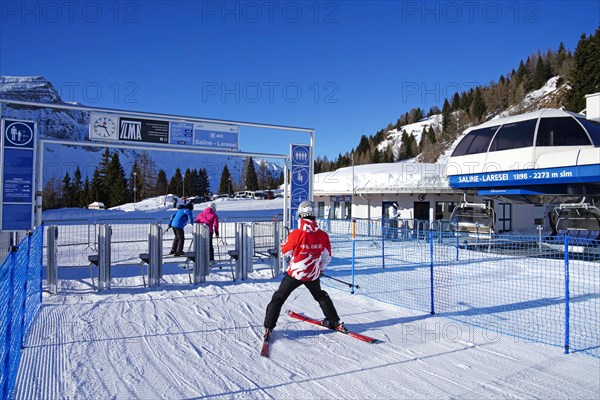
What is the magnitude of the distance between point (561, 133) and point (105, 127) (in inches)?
558

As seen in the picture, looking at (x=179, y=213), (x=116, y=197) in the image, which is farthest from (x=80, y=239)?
(x=116, y=197)

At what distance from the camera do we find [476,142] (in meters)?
15.8

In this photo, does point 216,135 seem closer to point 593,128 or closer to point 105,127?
point 105,127

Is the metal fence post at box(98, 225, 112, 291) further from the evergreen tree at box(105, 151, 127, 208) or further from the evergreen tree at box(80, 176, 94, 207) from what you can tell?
the evergreen tree at box(80, 176, 94, 207)

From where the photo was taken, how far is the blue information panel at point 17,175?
756 cm

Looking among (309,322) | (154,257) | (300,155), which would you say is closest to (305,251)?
(309,322)

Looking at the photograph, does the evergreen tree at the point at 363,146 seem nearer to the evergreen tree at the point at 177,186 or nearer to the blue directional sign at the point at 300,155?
the evergreen tree at the point at 177,186

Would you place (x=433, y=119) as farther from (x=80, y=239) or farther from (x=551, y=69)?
(x=80, y=239)

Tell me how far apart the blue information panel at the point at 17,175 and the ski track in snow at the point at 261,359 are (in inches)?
82.5

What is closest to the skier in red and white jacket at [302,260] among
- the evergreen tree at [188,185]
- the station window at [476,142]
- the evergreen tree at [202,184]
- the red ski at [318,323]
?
the red ski at [318,323]

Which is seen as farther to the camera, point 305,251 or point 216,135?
point 216,135

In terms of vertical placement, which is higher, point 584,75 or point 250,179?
point 584,75

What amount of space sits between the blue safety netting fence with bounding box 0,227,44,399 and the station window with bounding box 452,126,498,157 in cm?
1487

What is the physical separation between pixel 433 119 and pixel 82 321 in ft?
419
